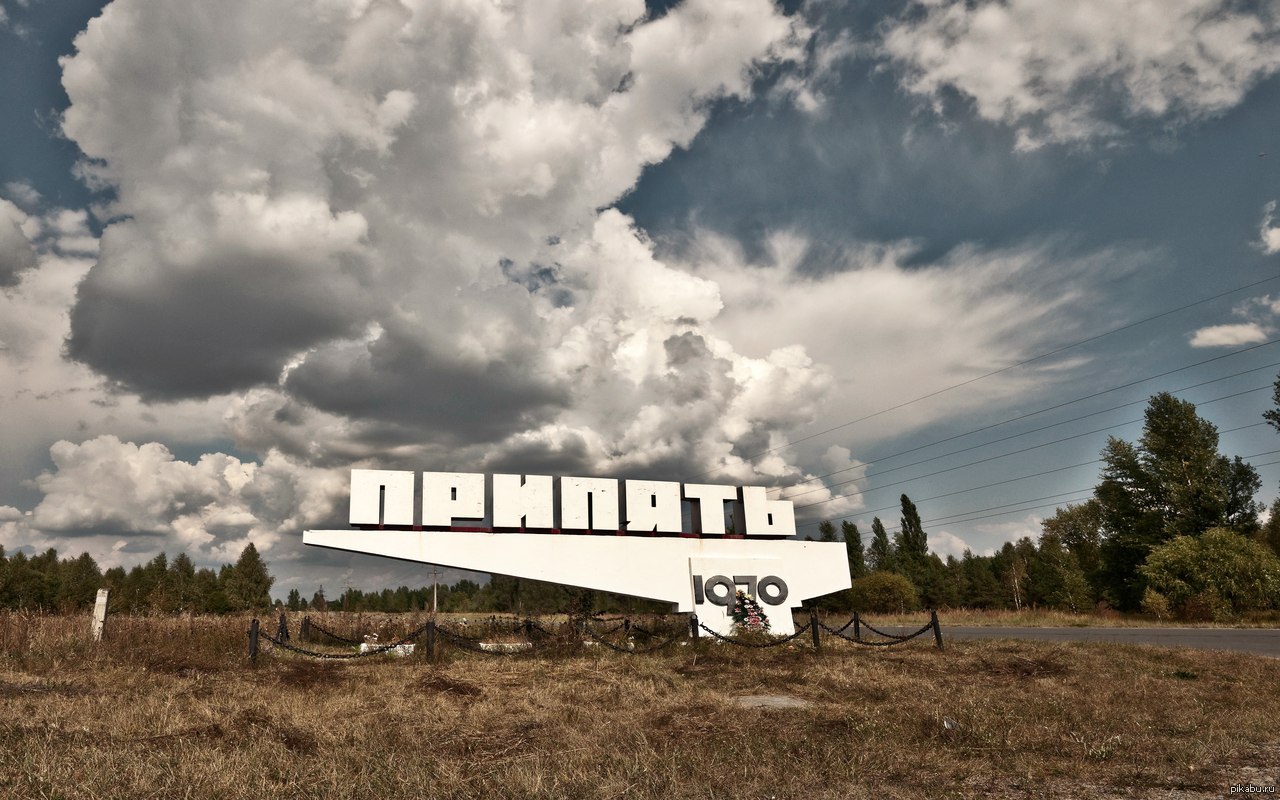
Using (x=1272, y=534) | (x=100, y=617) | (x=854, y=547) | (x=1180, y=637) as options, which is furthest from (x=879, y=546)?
(x=100, y=617)

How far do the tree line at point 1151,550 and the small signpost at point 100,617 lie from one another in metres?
46.9

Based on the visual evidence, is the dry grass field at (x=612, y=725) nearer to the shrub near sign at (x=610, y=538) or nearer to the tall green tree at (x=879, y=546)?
the shrub near sign at (x=610, y=538)

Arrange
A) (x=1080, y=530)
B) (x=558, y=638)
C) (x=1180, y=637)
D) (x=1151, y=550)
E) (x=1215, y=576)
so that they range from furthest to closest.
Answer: (x=1080, y=530)
(x=1151, y=550)
(x=1215, y=576)
(x=1180, y=637)
(x=558, y=638)

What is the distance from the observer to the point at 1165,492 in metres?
49.1

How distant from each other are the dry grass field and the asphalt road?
4.24 m

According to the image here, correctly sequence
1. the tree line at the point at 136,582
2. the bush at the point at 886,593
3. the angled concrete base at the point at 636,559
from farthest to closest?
the tree line at the point at 136,582
the bush at the point at 886,593
the angled concrete base at the point at 636,559

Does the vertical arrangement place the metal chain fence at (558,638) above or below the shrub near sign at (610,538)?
below

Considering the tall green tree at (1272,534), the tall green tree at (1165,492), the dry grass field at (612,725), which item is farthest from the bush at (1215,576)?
the dry grass field at (612,725)

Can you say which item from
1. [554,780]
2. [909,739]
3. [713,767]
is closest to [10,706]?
[554,780]

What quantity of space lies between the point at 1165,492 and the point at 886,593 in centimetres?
2322

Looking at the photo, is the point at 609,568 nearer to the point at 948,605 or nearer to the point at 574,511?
the point at 574,511

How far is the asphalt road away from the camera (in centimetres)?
2111

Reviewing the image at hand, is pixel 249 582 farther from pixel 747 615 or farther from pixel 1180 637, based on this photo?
pixel 1180 637

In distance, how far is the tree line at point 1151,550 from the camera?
122ft
